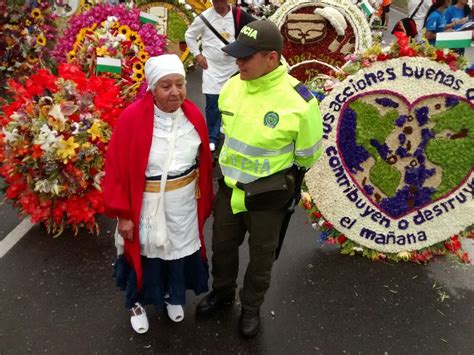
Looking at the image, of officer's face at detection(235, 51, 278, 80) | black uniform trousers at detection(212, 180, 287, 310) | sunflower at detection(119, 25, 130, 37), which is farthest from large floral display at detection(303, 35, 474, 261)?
sunflower at detection(119, 25, 130, 37)

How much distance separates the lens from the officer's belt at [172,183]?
2567 mm

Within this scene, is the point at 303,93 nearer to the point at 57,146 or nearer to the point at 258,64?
the point at 258,64

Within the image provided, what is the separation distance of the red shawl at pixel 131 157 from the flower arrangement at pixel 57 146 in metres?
1.16

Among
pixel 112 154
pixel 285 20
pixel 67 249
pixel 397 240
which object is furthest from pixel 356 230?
pixel 285 20

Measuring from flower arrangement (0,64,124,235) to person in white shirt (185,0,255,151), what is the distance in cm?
149

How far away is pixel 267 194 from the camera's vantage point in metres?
2.53

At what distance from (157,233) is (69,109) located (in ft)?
5.04

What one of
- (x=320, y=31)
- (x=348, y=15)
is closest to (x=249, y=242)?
(x=320, y=31)

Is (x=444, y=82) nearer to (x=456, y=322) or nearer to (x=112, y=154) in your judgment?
(x=456, y=322)

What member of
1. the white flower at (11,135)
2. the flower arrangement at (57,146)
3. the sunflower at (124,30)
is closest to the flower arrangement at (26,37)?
the sunflower at (124,30)

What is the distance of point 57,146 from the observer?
3.48 metres

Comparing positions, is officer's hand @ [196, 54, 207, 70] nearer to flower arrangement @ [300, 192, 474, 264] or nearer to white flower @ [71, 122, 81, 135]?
white flower @ [71, 122, 81, 135]

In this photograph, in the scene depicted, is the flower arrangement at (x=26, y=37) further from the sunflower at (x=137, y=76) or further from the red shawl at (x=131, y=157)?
the red shawl at (x=131, y=157)

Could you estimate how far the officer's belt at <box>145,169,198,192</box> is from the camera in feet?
8.42
